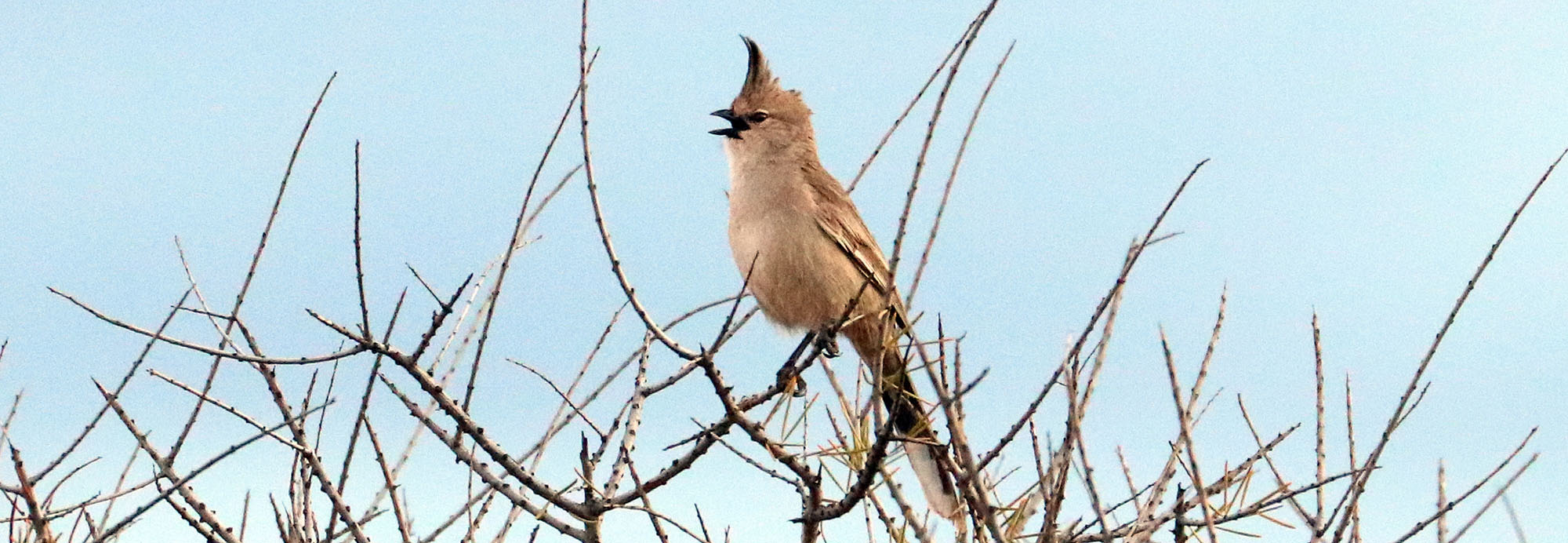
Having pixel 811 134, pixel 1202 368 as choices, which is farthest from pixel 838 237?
pixel 1202 368

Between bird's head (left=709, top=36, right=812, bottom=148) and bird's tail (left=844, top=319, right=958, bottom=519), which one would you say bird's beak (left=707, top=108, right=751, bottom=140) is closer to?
bird's head (left=709, top=36, right=812, bottom=148)

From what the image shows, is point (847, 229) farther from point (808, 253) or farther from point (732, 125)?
point (732, 125)

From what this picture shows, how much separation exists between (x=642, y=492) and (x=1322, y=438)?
1.87 meters

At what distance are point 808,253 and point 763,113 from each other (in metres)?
1.09

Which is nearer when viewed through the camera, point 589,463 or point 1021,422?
point 1021,422

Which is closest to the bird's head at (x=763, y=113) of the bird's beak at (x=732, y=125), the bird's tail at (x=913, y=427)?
the bird's beak at (x=732, y=125)

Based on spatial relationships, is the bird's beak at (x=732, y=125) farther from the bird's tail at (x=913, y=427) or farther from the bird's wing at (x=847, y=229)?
the bird's tail at (x=913, y=427)

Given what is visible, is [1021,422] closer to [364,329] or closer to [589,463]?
[589,463]

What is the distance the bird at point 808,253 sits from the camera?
5.33 metres

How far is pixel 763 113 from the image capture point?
6.32m

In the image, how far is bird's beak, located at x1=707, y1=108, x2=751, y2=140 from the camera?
20.5 ft

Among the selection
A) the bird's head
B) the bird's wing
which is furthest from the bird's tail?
the bird's head

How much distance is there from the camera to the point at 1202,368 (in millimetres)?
3969

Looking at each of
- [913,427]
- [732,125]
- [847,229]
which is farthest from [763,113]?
[913,427]
